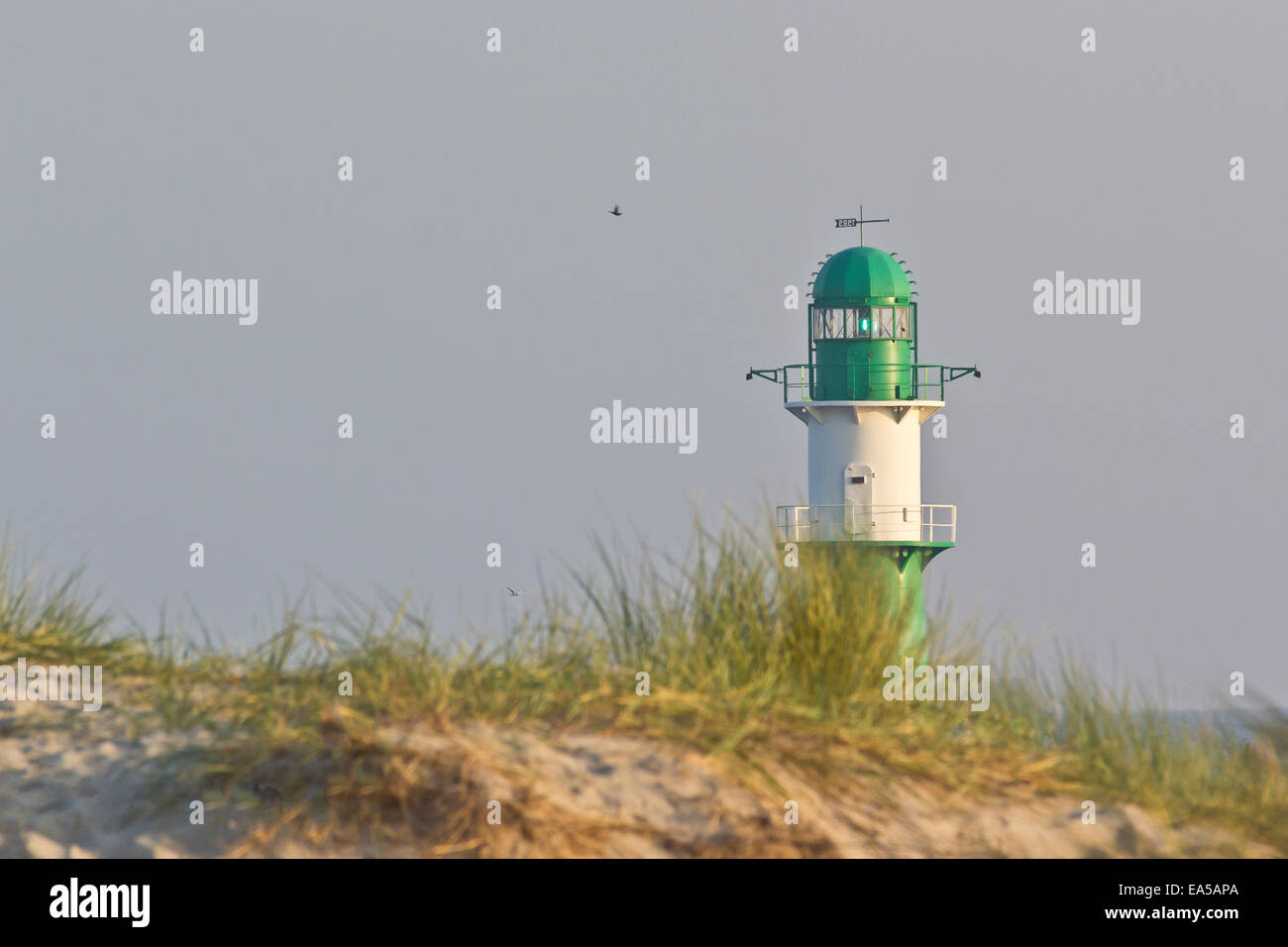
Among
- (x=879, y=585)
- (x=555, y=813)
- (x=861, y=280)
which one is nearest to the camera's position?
(x=555, y=813)

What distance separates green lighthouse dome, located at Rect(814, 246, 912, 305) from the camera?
26016 millimetres

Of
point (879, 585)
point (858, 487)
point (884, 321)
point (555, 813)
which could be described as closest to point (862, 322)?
point (884, 321)

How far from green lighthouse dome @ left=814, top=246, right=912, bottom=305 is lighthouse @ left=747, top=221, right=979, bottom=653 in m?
0.02

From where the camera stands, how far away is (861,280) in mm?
26016

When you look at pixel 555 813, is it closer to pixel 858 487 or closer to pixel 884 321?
pixel 858 487

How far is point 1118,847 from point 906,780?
1.19 m

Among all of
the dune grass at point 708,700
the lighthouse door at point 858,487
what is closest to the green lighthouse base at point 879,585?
the dune grass at point 708,700

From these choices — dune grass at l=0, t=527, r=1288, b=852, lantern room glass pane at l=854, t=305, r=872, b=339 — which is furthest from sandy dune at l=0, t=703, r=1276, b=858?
lantern room glass pane at l=854, t=305, r=872, b=339

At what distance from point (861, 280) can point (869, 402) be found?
1.94 metres

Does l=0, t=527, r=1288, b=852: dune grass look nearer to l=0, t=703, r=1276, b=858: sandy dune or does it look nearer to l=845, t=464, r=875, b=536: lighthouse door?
l=0, t=703, r=1276, b=858: sandy dune

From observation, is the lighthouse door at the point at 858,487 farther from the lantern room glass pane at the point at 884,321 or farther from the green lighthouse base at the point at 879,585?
the green lighthouse base at the point at 879,585

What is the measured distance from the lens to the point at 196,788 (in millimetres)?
8359

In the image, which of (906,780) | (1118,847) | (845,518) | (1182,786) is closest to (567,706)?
(906,780)
